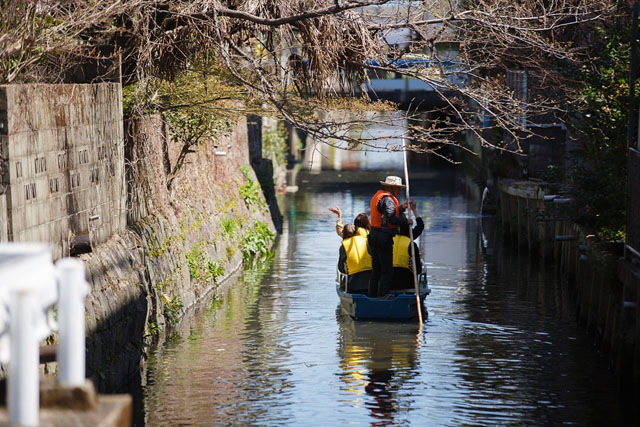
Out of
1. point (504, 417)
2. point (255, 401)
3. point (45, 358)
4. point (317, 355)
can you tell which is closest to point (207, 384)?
point (255, 401)

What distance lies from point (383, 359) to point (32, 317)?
439 inches

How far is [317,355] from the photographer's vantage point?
51.3 feet

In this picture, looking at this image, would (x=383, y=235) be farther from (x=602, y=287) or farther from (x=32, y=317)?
(x=32, y=317)

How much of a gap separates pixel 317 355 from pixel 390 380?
176cm

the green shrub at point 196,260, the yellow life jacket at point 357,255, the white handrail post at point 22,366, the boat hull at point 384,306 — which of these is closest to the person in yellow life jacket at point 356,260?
the yellow life jacket at point 357,255

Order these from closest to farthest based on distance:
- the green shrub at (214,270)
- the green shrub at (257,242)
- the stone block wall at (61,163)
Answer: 1. the stone block wall at (61,163)
2. the green shrub at (214,270)
3. the green shrub at (257,242)

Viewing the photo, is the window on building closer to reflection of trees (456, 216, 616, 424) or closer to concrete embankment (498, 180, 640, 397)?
reflection of trees (456, 216, 616, 424)

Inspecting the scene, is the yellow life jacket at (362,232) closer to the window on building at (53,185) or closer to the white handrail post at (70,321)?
the window on building at (53,185)

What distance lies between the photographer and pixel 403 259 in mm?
17641

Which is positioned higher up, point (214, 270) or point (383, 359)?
point (214, 270)

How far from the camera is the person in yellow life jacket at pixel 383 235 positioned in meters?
17.1

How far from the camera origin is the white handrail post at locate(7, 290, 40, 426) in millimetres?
4327

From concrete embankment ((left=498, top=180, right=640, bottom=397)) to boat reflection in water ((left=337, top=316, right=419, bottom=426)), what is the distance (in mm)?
2703

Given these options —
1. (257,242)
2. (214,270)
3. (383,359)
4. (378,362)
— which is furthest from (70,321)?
(257,242)
